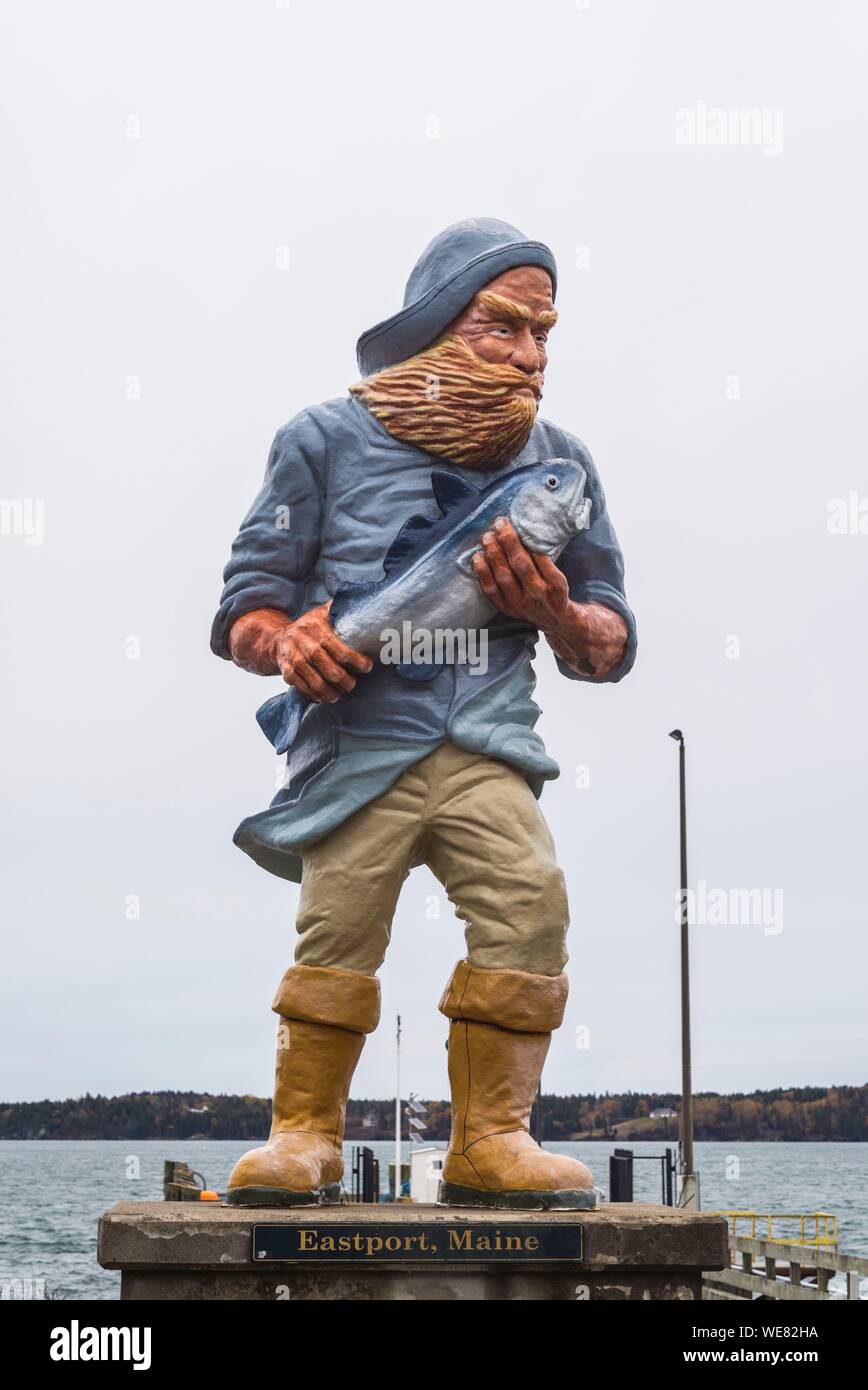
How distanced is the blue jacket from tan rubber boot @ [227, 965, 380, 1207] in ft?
1.41

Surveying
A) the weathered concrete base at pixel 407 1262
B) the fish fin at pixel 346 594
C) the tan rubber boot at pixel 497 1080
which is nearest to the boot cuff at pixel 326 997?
the tan rubber boot at pixel 497 1080

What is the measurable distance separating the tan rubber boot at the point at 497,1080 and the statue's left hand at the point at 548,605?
3.33 feet

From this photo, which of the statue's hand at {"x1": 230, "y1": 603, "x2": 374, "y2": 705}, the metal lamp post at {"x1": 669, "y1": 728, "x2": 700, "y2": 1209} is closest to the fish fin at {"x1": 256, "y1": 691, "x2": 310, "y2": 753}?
the statue's hand at {"x1": 230, "y1": 603, "x2": 374, "y2": 705}

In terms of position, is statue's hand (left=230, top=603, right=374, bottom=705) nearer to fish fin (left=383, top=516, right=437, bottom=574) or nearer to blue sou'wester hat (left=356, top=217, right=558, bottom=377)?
fish fin (left=383, top=516, right=437, bottom=574)

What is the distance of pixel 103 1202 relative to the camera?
62531mm

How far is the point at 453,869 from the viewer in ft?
17.3

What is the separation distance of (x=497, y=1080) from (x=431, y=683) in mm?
1195

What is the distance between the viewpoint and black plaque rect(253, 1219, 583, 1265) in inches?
181

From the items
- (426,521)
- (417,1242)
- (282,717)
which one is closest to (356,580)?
(426,521)

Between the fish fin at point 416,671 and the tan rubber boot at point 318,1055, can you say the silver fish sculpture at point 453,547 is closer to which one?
the fish fin at point 416,671
